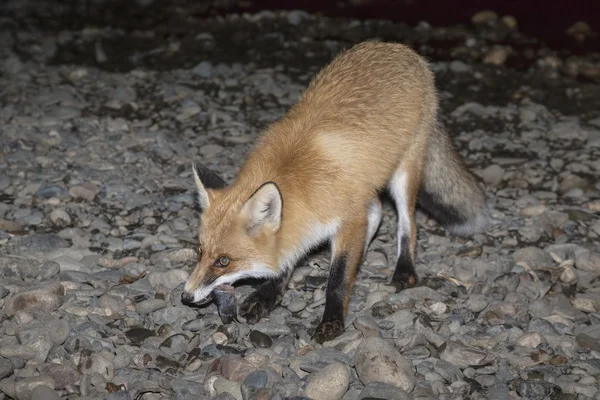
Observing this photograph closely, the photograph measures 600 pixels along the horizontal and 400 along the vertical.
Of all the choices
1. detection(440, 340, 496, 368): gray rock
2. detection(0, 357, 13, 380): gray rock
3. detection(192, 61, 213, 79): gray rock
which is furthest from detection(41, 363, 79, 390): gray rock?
detection(192, 61, 213, 79): gray rock

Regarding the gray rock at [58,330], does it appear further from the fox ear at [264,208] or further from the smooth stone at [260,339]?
the fox ear at [264,208]

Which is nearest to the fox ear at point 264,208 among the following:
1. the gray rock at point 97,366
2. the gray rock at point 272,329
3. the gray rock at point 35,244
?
the gray rock at point 272,329

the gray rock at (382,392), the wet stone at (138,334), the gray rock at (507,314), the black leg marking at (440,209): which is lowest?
the gray rock at (507,314)

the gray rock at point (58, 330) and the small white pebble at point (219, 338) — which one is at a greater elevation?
the gray rock at point (58, 330)

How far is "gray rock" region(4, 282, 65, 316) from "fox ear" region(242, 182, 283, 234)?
1.26 meters

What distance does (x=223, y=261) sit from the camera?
3.86 metres

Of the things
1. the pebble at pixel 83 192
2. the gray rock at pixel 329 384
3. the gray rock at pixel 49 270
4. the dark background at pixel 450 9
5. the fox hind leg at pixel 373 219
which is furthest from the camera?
the dark background at pixel 450 9

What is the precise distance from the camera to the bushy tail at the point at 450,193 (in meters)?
5.08

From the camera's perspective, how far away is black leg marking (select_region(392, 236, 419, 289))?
4719 millimetres

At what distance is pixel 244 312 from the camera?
4.35 metres

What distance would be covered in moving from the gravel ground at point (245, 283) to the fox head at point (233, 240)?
0.40m

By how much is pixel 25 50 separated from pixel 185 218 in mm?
4561

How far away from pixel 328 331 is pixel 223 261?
2.45 ft

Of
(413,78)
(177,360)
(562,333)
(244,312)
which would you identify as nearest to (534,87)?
(413,78)
